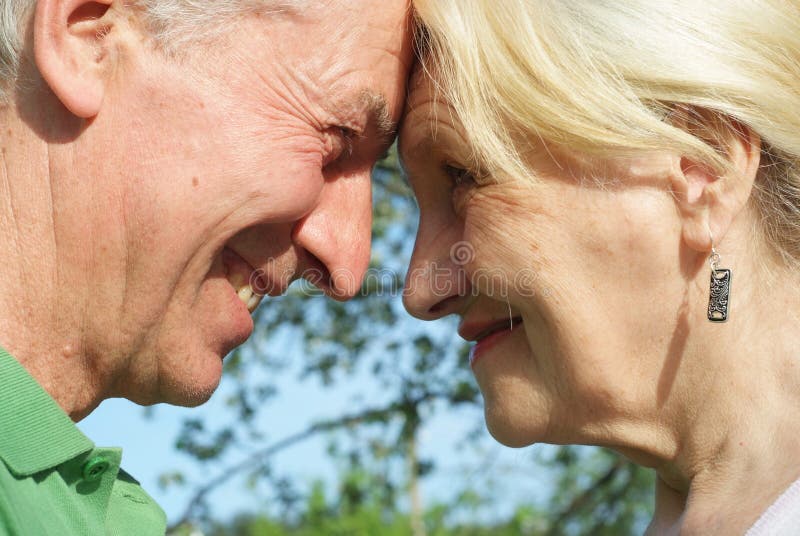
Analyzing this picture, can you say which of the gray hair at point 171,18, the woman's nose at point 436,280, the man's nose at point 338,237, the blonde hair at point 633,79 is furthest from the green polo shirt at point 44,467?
the blonde hair at point 633,79

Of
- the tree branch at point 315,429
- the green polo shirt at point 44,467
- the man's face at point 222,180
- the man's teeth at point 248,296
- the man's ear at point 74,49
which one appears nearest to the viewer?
the green polo shirt at point 44,467

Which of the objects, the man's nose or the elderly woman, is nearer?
the elderly woman

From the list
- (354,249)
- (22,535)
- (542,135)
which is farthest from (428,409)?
(22,535)

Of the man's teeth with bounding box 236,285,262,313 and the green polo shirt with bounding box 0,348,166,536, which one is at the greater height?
the green polo shirt with bounding box 0,348,166,536

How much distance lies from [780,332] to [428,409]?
4540 mm

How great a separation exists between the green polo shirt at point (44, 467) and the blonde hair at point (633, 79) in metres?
1.28

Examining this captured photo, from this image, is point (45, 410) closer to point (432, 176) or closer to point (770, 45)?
point (432, 176)

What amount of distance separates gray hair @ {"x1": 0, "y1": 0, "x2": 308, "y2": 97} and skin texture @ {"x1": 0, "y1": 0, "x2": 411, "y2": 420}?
3 centimetres

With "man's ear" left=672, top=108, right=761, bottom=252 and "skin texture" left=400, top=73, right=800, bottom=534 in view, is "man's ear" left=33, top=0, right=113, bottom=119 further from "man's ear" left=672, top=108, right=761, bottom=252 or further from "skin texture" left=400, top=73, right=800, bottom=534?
"man's ear" left=672, top=108, right=761, bottom=252

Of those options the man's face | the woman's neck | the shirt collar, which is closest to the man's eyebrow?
the man's face

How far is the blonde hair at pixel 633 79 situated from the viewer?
8.14 feet

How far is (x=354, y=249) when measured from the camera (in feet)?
9.80

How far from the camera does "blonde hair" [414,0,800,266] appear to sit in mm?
2482

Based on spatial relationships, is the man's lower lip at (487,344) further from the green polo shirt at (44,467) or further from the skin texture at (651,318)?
the green polo shirt at (44,467)
